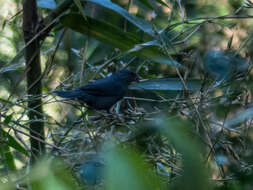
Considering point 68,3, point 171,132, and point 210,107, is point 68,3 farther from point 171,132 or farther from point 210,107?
point 171,132

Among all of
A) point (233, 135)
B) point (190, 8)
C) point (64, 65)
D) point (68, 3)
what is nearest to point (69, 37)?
point (64, 65)

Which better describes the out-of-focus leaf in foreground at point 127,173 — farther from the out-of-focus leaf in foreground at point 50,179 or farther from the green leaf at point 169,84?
the green leaf at point 169,84

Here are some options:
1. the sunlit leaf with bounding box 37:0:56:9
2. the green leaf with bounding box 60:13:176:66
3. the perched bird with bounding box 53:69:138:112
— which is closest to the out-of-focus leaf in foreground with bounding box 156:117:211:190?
the green leaf with bounding box 60:13:176:66

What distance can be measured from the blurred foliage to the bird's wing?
281 mm

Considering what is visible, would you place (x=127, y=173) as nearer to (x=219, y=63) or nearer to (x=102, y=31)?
(x=219, y=63)

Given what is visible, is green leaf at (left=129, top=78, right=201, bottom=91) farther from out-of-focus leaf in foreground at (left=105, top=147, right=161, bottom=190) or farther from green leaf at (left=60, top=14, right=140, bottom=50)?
out-of-focus leaf in foreground at (left=105, top=147, right=161, bottom=190)

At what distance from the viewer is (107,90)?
362 centimetres

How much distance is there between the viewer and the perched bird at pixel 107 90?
3.14 meters

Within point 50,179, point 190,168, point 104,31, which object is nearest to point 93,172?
point 50,179

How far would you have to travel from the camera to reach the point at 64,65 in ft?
11.2

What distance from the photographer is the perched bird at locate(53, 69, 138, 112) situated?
123 inches

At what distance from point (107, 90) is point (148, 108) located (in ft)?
4.84

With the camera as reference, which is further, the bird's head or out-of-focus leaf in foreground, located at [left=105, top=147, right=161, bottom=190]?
the bird's head

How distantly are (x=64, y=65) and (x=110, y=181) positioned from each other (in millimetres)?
3068
